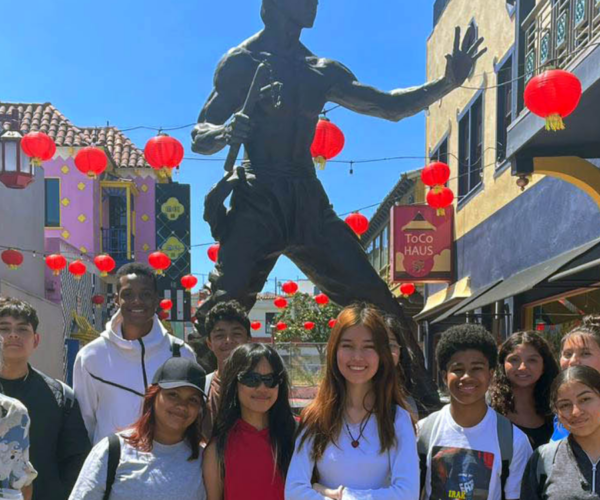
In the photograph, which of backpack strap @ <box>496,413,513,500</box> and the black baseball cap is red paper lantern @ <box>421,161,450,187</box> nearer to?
backpack strap @ <box>496,413,513,500</box>

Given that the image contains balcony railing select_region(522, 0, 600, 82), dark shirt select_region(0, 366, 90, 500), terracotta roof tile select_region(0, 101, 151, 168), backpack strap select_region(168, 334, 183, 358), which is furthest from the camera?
terracotta roof tile select_region(0, 101, 151, 168)

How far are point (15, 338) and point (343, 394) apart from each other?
1.48 metres

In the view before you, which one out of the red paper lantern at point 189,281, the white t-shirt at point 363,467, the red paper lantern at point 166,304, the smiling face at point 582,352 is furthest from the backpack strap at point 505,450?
the red paper lantern at point 166,304

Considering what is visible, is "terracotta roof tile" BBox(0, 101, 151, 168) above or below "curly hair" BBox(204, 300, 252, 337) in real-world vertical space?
above

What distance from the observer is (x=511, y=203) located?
12.6 meters

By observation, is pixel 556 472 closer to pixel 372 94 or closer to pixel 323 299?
pixel 372 94

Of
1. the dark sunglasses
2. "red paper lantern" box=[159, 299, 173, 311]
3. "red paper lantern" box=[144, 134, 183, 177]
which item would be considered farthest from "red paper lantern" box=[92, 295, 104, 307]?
the dark sunglasses

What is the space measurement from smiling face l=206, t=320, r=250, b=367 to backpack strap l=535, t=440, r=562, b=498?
153 cm

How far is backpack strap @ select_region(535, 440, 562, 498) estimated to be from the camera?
2812 mm

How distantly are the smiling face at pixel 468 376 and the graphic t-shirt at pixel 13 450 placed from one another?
5.38 feet

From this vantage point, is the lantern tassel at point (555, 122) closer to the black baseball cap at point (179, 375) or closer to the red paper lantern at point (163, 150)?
the black baseball cap at point (179, 375)

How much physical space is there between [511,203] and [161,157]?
5.87 metres

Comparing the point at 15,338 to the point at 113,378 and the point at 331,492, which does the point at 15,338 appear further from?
the point at 331,492

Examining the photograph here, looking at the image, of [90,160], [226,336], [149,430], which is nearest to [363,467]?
[149,430]
